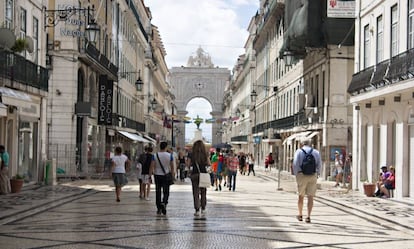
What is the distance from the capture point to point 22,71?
25.2m

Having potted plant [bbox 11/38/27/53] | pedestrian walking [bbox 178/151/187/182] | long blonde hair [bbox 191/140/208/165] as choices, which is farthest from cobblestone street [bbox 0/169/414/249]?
pedestrian walking [bbox 178/151/187/182]

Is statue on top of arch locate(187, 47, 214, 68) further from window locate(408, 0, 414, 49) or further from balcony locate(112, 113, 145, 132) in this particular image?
window locate(408, 0, 414, 49)

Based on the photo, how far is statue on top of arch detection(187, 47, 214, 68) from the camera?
167m

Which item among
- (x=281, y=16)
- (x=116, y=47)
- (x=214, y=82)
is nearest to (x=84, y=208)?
(x=116, y=47)

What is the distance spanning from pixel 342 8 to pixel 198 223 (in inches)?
793

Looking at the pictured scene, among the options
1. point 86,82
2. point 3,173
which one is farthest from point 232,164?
point 86,82

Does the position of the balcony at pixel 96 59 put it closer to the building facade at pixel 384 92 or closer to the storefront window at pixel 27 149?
the storefront window at pixel 27 149

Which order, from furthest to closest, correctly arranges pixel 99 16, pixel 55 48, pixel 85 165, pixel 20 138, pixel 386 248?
1. pixel 99 16
2. pixel 85 165
3. pixel 55 48
4. pixel 20 138
5. pixel 386 248

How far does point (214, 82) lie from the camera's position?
158500mm

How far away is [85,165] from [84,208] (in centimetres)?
→ 1988

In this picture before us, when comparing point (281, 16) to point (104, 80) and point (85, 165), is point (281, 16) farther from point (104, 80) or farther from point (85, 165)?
point (85, 165)

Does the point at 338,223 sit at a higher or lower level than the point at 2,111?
lower

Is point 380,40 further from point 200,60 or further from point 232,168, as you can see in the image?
point 200,60

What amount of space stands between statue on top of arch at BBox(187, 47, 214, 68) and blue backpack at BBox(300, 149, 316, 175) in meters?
151
